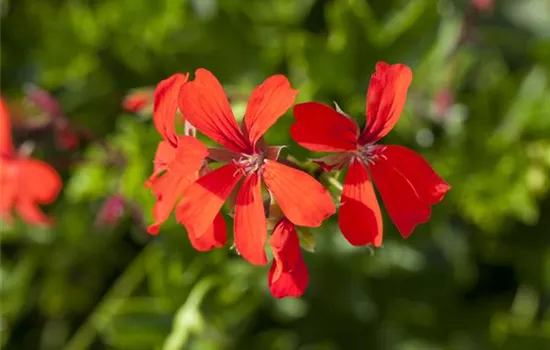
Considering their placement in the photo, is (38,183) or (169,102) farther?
(38,183)

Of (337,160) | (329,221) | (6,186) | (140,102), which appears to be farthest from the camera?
(6,186)

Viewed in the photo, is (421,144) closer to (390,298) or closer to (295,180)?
(390,298)

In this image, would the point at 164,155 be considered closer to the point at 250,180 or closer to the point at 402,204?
the point at 250,180

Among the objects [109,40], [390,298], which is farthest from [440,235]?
[109,40]

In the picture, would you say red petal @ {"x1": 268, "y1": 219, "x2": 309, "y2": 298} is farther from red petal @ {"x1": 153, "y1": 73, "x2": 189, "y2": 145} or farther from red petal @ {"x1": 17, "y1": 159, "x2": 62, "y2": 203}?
red petal @ {"x1": 17, "y1": 159, "x2": 62, "y2": 203}

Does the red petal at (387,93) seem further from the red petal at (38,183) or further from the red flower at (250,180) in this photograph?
the red petal at (38,183)

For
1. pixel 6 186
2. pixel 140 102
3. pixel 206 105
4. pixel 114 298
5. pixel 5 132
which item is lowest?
pixel 114 298

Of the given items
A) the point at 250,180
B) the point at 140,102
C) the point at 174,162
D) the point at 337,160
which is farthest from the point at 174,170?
the point at 140,102

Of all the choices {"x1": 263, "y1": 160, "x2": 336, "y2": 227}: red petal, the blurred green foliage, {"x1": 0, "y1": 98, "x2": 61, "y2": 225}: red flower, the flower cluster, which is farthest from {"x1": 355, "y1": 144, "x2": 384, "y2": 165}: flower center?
{"x1": 0, "y1": 98, "x2": 61, "y2": 225}: red flower
